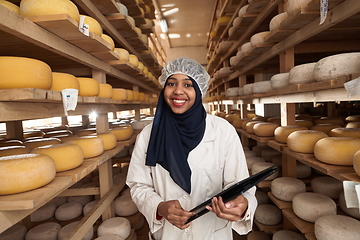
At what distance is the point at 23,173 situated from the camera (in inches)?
36.6

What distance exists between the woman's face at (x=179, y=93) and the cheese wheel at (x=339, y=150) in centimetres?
91

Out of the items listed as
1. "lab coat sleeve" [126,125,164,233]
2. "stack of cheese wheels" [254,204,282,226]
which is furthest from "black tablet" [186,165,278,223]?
"stack of cheese wheels" [254,204,282,226]

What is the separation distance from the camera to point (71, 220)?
85.0 inches

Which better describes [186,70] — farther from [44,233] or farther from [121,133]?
[44,233]

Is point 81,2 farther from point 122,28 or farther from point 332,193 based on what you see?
point 332,193

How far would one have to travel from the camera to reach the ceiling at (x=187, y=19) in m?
7.13

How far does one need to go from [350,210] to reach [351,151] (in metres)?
0.61

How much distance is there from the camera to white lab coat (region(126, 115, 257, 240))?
1.19 metres

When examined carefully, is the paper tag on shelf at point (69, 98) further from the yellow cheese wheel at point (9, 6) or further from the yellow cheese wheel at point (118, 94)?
the yellow cheese wheel at point (118, 94)

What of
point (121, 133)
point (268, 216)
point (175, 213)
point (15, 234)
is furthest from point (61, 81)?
point (268, 216)

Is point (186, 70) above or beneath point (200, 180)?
above

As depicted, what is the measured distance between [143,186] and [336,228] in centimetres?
120

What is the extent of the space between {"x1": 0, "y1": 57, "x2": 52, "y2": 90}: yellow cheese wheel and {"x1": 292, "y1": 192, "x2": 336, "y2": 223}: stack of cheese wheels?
188 cm

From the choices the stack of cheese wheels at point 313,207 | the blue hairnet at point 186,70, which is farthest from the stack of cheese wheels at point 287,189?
the blue hairnet at point 186,70
